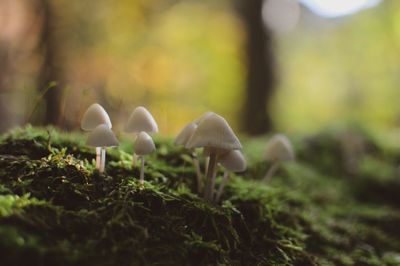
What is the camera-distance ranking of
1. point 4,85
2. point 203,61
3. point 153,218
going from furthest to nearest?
point 203,61 < point 4,85 < point 153,218

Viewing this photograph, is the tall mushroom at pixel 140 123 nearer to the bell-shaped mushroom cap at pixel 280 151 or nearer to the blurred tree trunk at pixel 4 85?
the bell-shaped mushroom cap at pixel 280 151

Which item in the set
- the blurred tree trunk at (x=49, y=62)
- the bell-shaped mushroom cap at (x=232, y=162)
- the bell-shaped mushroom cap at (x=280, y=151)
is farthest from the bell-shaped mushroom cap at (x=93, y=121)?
the blurred tree trunk at (x=49, y=62)

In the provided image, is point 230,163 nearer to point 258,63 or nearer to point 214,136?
point 214,136

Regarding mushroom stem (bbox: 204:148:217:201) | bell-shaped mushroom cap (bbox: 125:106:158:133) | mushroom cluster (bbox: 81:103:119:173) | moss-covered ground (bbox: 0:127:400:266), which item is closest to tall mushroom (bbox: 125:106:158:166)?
bell-shaped mushroom cap (bbox: 125:106:158:133)

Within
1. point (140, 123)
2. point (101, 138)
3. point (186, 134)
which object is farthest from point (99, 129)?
point (186, 134)

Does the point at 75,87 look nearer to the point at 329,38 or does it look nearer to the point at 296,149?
the point at 296,149
